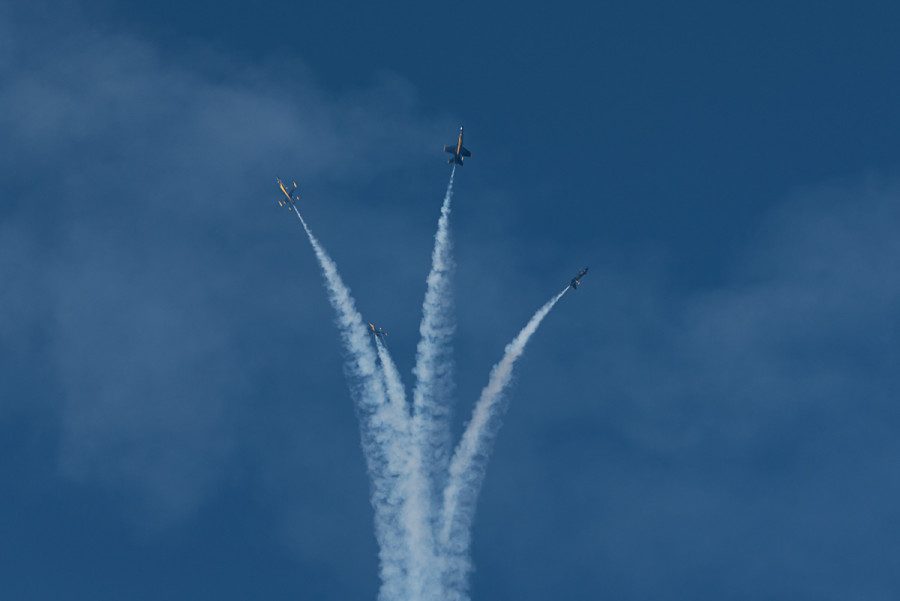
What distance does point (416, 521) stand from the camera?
128 meters

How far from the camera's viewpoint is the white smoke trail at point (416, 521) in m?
126

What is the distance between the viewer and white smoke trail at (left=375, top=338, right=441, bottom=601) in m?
126

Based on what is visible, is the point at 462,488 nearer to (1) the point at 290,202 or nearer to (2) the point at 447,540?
(2) the point at 447,540

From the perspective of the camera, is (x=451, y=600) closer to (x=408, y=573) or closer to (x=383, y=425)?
(x=408, y=573)

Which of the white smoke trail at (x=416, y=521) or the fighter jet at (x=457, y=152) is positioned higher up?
the fighter jet at (x=457, y=152)

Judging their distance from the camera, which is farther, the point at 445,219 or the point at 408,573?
the point at 445,219

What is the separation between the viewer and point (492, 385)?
436 ft

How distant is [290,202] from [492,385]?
25851mm

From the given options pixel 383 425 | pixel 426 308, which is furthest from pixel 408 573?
pixel 426 308

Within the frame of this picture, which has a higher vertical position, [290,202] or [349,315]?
[290,202]

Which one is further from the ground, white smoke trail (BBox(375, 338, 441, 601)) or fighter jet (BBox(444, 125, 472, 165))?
fighter jet (BBox(444, 125, 472, 165))

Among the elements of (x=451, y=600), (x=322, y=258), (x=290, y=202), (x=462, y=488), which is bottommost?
(x=451, y=600)

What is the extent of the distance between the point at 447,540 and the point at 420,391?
39.5 feet

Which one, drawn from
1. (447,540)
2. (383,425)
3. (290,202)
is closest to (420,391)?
(383,425)
